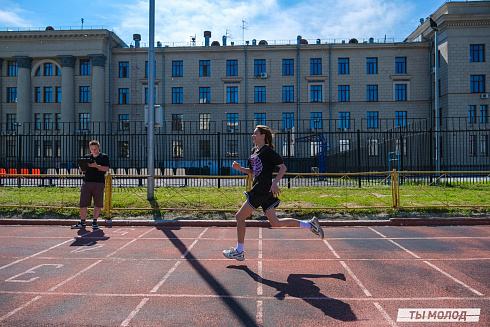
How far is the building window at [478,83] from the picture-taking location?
37375 mm

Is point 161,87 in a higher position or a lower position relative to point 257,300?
higher

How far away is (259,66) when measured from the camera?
137 feet

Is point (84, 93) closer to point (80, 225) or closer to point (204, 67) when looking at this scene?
point (204, 67)

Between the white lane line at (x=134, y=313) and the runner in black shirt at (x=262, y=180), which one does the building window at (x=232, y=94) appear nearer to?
the runner in black shirt at (x=262, y=180)

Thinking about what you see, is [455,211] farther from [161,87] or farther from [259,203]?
[161,87]

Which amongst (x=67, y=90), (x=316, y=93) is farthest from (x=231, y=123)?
(x=67, y=90)

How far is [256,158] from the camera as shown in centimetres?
546

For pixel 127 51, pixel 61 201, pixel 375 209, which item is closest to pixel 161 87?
pixel 127 51

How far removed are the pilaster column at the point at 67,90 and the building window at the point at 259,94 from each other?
20691 mm

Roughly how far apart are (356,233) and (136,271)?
508 cm

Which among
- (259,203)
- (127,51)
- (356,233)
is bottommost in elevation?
(356,233)

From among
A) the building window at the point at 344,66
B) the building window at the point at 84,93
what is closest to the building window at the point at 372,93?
the building window at the point at 344,66

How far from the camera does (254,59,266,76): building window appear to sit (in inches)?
1638

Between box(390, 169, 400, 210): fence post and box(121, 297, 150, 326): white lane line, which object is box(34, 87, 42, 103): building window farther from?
box(121, 297, 150, 326): white lane line
